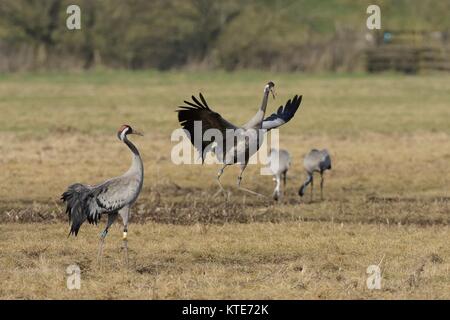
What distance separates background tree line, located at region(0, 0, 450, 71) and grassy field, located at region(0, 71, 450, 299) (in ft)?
36.6

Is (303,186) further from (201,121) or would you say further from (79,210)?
(79,210)

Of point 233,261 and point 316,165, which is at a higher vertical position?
point 316,165

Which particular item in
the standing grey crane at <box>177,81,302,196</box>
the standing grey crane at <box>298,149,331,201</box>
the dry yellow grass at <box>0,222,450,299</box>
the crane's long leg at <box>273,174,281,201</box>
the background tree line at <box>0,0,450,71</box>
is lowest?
the dry yellow grass at <box>0,222,450,299</box>

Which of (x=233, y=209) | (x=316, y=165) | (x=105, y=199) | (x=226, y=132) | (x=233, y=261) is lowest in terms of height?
(x=233, y=261)

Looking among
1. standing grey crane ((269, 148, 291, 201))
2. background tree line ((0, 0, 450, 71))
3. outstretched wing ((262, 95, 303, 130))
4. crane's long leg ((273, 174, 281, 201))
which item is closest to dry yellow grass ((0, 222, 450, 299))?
outstretched wing ((262, 95, 303, 130))

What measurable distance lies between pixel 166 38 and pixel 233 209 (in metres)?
30.0

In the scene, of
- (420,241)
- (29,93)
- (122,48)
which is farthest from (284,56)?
(420,241)

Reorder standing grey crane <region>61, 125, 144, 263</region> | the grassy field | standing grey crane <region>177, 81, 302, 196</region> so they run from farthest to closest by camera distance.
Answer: standing grey crane <region>177, 81, 302, 196</region> < standing grey crane <region>61, 125, 144, 263</region> < the grassy field

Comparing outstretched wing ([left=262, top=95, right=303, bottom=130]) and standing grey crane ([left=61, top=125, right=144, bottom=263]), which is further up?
outstretched wing ([left=262, top=95, right=303, bottom=130])

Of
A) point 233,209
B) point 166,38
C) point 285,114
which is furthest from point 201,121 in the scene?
point 166,38

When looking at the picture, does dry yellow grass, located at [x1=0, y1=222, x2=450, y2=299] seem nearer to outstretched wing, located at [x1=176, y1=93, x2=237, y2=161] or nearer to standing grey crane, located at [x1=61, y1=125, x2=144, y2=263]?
standing grey crane, located at [x1=61, y1=125, x2=144, y2=263]

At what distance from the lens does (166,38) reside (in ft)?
142

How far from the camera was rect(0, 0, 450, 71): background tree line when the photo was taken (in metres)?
41.2
